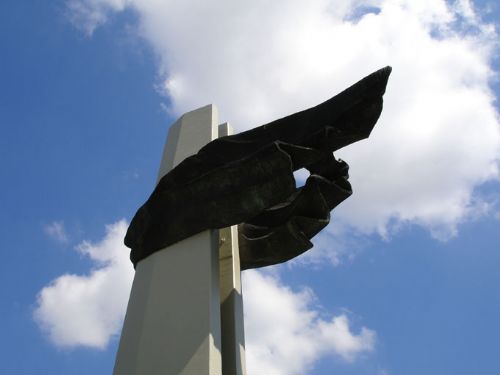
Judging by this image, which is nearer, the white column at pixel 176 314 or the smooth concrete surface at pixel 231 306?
the white column at pixel 176 314

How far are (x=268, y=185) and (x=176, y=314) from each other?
1698 mm

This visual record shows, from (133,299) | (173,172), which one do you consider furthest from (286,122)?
(133,299)

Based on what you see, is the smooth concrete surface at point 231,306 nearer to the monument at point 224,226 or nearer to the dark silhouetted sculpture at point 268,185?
the monument at point 224,226

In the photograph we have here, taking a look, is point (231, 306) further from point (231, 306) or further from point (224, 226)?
point (224, 226)

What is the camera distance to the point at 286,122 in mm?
6473

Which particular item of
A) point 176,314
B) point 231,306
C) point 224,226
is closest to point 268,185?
point 224,226

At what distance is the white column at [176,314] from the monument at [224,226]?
0.04ft

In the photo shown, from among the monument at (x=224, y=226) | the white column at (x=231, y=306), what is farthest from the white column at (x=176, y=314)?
the white column at (x=231, y=306)

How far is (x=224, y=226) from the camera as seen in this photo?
20.3ft

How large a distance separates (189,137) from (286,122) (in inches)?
80.1

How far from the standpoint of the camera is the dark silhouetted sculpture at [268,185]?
5809mm

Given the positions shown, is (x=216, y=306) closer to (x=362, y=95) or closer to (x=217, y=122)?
(x=362, y=95)

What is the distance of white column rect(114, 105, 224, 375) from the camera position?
517 cm

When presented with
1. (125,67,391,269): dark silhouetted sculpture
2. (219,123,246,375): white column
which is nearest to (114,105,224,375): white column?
(125,67,391,269): dark silhouetted sculpture
